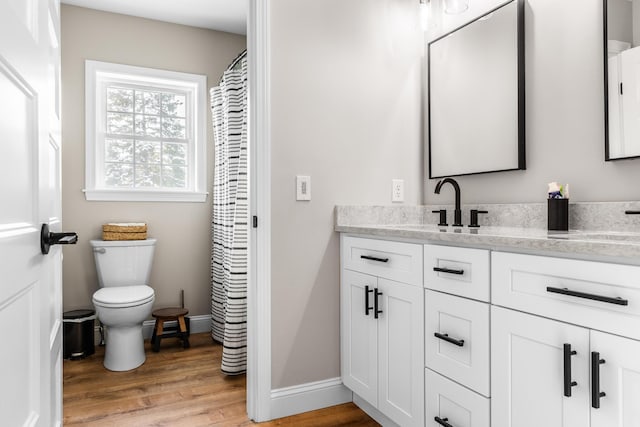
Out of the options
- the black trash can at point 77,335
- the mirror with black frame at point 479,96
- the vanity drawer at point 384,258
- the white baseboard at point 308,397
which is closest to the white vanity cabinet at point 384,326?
the vanity drawer at point 384,258

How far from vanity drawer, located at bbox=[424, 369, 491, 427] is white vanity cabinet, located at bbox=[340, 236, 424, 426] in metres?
0.04

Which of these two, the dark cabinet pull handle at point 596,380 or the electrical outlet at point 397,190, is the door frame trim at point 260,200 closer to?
the electrical outlet at point 397,190

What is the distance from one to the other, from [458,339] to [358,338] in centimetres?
64

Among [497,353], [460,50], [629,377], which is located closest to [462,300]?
[497,353]

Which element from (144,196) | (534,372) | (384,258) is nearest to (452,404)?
(534,372)

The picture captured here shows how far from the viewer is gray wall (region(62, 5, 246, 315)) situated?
303cm

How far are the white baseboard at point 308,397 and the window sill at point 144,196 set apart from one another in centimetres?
190

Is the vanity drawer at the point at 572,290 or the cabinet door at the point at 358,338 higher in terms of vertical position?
the vanity drawer at the point at 572,290

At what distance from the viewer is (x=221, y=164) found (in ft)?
10.2

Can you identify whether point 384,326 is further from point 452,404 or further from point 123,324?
point 123,324

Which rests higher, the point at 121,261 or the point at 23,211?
the point at 23,211

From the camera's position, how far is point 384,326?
175 centimetres

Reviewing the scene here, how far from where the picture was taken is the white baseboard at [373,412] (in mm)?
1819

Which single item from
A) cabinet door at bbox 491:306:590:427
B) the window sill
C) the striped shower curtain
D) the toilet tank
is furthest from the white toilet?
cabinet door at bbox 491:306:590:427
